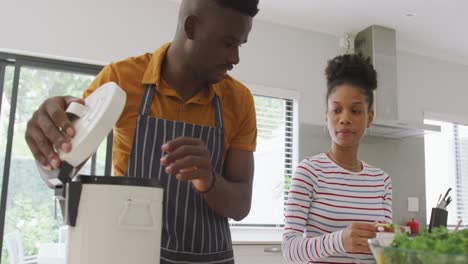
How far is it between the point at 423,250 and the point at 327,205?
73 cm

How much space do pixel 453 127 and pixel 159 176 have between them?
3848mm

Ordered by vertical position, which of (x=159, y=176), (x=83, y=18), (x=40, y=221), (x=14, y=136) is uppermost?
(x=83, y=18)

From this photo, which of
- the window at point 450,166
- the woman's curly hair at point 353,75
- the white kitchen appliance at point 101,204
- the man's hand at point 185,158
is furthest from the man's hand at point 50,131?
the window at point 450,166

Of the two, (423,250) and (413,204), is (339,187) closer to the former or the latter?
(423,250)

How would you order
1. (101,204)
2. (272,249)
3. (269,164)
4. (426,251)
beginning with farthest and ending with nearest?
(269,164) → (272,249) → (101,204) → (426,251)

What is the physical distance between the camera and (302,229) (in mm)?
1111

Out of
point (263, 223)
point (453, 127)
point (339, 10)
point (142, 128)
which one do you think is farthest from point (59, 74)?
point (453, 127)

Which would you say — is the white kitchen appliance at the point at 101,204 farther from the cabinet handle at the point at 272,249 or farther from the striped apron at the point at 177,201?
the cabinet handle at the point at 272,249

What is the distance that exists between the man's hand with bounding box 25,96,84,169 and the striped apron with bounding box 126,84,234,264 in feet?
0.92

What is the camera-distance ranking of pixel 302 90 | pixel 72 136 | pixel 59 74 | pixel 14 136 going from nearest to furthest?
pixel 72 136
pixel 14 136
pixel 59 74
pixel 302 90

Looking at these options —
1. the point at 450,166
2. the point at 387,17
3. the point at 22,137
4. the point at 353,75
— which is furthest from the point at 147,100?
the point at 450,166

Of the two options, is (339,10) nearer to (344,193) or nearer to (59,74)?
(59,74)

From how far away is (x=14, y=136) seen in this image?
2738 mm

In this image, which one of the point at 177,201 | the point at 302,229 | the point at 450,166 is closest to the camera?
the point at 177,201
